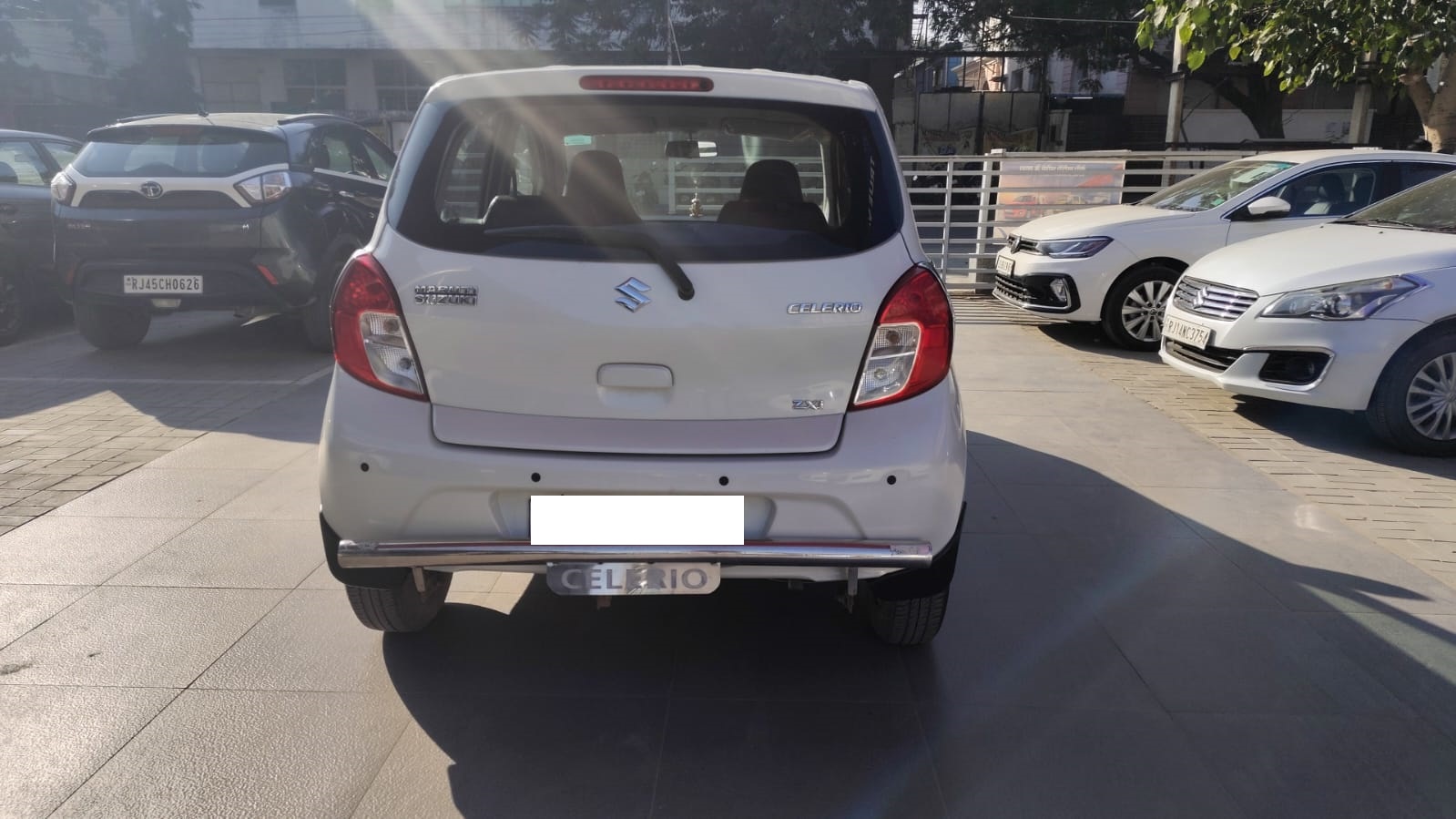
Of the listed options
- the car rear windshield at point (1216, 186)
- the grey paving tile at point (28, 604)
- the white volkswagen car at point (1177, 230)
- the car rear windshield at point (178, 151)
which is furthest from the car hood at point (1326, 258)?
the car rear windshield at point (178, 151)

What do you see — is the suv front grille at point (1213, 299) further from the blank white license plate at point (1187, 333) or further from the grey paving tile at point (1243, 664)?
the grey paving tile at point (1243, 664)

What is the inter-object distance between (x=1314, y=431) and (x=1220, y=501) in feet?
5.79

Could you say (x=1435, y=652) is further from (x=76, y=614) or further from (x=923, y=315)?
(x=76, y=614)

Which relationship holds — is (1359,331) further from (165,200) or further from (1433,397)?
(165,200)

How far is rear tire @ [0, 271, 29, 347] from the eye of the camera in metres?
8.07

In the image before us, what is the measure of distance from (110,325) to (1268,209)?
28.9ft

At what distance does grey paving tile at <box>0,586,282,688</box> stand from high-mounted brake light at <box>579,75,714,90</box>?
2.11 meters

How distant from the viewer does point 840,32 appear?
2561 centimetres

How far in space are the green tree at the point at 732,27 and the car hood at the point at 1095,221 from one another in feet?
54.2

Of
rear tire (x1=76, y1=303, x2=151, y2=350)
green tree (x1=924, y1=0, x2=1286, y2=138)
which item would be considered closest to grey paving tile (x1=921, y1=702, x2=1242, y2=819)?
rear tire (x1=76, y1=303, x2=151, y2=350)

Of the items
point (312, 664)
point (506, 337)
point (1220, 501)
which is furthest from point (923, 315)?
point (1220, 501)

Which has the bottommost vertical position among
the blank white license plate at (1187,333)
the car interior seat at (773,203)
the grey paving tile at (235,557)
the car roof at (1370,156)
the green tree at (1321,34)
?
the grey paving tile at (235,557)

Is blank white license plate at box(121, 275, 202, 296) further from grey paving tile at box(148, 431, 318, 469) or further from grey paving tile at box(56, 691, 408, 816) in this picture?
grey paving tile at box(56, 691, 408, 816)

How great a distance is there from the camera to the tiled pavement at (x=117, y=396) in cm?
500
